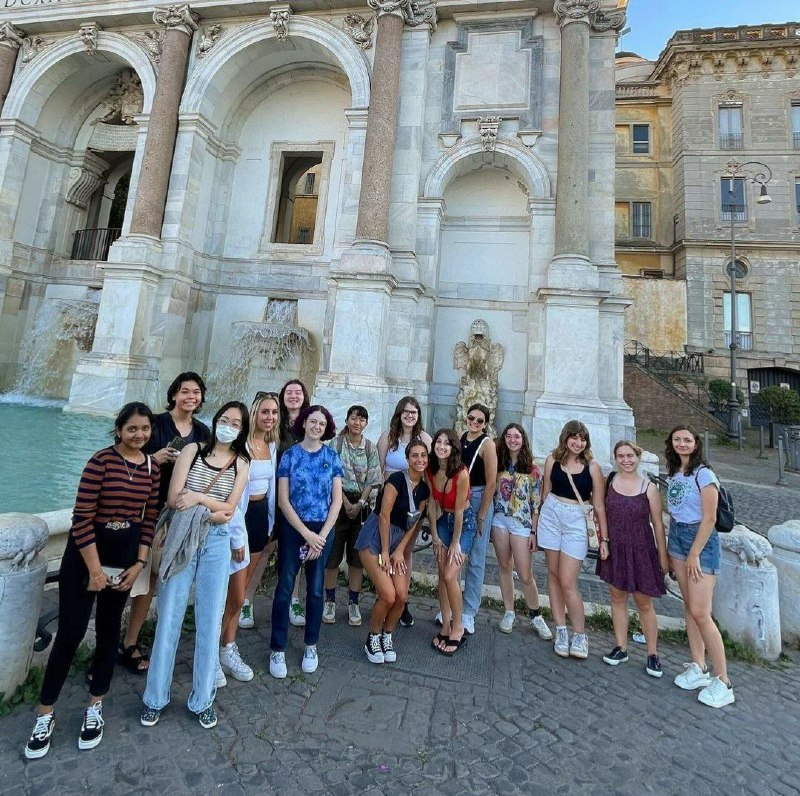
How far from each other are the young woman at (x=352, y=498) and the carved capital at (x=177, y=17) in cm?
1459

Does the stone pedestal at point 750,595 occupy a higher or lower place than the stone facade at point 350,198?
lower

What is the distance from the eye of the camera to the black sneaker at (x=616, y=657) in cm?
337

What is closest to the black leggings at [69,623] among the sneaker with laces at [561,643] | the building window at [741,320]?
the sneaker with laces at [561,643]

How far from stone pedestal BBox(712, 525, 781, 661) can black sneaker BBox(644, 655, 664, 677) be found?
98cm

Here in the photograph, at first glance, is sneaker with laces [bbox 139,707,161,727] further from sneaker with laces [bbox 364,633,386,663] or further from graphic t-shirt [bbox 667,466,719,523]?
graphic t-shirt [bbox 667,466,719,523]

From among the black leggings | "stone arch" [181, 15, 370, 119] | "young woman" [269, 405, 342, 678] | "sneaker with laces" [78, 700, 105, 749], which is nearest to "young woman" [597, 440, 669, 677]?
"young woman" [269, 405, 342, 678]

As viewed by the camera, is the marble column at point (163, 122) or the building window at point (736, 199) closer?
the marble column at point (163, 122)

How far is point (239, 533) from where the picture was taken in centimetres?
273

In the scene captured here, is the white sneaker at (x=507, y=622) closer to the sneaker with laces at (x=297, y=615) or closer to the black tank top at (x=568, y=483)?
the black tank top at (x=568, y=483)

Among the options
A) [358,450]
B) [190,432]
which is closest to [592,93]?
[358,450]

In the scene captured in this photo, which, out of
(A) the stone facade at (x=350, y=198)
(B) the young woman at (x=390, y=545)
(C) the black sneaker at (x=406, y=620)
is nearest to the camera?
(B) the young woman at (x=390, y=545)

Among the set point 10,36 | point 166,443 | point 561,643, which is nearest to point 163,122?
point 10,36

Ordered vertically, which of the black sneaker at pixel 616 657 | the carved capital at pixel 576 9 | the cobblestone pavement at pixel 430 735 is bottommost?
the cobblestone pavement at pixel 430 735

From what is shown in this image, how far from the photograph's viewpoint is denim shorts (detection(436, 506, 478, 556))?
3574mm
